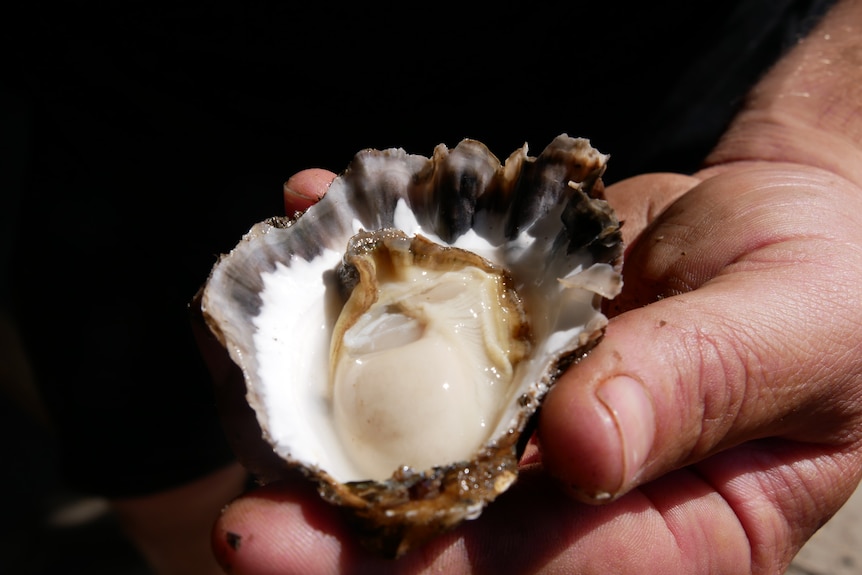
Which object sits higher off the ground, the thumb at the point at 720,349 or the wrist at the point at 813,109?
the wrist at the point at 813,109

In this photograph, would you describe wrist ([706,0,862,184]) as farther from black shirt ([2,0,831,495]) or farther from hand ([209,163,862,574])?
hand ([209,163,862,574])

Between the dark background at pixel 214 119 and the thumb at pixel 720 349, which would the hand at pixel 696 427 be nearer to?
the thumb at pixel 720 349

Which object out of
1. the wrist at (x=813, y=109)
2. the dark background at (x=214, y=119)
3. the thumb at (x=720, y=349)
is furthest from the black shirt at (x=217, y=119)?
the thumb at (x=720, y=349)

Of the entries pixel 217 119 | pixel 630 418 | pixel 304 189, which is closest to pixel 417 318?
pixel 304 189

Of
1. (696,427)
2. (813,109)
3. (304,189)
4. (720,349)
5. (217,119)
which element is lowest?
(696,427)

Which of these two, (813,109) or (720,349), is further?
(813,109)

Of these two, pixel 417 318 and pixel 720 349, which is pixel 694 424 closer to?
pixel 720 349

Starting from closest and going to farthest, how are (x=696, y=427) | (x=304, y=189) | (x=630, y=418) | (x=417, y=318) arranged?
(x=630, y=418)
(x=696, y=427)
(x=417, y=318)
(x=304, y=189)

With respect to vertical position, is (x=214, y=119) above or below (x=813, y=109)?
above
